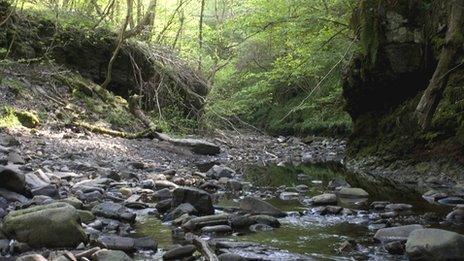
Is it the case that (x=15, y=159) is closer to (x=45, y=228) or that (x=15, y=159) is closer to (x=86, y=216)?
(x=86, y=216)

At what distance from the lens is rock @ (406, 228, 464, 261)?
3.74 m

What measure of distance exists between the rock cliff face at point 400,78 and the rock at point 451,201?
1.90 meters

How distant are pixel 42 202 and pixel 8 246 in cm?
128

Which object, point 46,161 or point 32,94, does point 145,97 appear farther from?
point 46,161

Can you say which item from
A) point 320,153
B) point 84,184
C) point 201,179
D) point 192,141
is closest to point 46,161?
point 84,184

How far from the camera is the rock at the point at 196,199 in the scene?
17.6 feet

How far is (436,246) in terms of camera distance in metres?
3.76

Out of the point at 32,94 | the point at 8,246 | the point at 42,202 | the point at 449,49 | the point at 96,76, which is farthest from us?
the point at 96,76

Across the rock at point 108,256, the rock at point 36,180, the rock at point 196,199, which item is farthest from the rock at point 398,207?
the rock at point 36,180

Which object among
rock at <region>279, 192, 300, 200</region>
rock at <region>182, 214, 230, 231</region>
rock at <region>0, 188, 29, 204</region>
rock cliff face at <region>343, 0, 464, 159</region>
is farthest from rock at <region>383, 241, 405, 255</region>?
rock cliff face at <region>343, 0, 464, 159</region>

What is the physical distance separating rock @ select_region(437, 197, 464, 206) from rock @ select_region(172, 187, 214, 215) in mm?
3013

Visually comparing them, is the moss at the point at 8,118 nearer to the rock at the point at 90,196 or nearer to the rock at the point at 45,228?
the rock at the point at 90,196

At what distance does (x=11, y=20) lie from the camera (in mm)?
12141

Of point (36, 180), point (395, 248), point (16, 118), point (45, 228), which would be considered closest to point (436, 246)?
point (395, 248)
